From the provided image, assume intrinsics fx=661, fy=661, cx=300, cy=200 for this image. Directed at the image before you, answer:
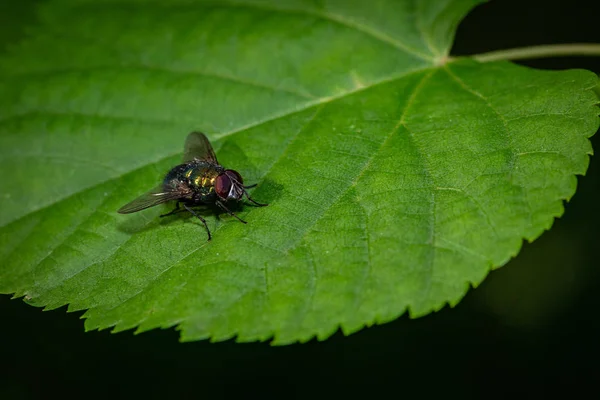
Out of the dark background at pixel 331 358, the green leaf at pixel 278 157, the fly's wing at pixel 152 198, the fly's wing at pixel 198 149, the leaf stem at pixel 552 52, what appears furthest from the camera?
the dark background at pixel 331 358

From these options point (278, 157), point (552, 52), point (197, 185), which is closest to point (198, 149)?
point (197, 185)

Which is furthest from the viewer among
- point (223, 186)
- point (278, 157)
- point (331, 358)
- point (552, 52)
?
point (331, 358)

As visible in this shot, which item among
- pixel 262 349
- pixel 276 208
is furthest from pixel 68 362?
pixel 276 208

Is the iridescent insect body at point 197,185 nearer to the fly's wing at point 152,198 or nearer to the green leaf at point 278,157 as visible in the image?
the fly's wing at point 152,198

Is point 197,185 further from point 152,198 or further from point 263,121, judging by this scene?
point 263,121

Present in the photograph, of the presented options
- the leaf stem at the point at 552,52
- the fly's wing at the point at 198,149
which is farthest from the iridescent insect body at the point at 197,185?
the leaf stem at the point at 552,52

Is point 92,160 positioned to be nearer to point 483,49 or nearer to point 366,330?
point 366,330
